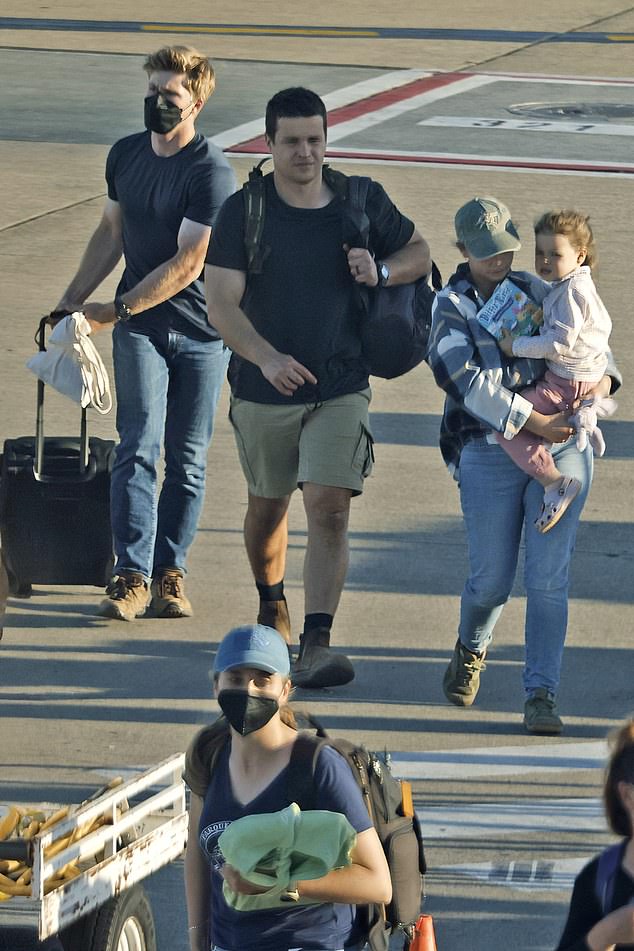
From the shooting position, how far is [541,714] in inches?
269

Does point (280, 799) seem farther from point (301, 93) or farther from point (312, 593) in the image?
point (301, 93)

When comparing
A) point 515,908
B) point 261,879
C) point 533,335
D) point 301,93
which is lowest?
point 515,908

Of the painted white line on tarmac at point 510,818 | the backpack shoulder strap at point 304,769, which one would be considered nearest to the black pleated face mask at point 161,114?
the painted white line on tarmac at point 510,818

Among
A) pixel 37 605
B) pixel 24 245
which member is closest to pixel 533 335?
pixel 37 605

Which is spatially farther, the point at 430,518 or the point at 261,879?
the point at 430,518

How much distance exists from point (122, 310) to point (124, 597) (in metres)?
1.22

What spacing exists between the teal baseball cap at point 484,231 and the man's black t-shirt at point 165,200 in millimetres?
1510

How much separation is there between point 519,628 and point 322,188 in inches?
82.3

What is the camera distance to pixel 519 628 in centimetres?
800

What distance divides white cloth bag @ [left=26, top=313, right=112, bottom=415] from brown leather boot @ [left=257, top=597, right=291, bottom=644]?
111cm

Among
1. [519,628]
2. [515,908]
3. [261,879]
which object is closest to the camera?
[261,879]

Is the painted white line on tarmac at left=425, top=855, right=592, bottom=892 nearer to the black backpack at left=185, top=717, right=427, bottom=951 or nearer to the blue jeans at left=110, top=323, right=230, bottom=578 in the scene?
the black backpack at left=185, top=717, right=427, bottom=951

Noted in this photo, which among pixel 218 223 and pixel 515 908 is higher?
pixel 218 223

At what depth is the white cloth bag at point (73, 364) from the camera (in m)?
7.73
